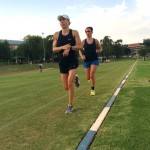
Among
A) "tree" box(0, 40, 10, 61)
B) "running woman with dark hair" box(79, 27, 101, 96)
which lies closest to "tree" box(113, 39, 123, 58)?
"tree" box(0, 40, 10, 61)

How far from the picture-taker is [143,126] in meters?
5.78

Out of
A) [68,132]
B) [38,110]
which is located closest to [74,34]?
[38,110]

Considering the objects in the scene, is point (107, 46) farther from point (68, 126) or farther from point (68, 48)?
point (68, 126)

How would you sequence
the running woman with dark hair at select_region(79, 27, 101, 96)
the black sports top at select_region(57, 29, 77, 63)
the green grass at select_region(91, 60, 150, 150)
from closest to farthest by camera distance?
the green grass at select_region(91, 60, 150, 150) < the black sports top at select_region(57, 29, 77, 63) < the running woman with dark hair at select_region(79, 27, 101, 96)

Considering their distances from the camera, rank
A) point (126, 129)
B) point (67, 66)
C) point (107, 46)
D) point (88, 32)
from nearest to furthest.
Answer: point (126, 129) → point (67, 66) → point (88, 32) → point (107, 46)

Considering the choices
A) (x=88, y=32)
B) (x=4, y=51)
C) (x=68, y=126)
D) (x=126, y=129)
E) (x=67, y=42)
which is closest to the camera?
(x=126, y=129)

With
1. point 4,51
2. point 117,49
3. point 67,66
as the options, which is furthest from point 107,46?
point 67,66

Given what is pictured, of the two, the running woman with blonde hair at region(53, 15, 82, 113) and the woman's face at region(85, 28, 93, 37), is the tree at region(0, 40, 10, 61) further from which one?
the running woman with blonde hair at region(53, 15, 82, 113)

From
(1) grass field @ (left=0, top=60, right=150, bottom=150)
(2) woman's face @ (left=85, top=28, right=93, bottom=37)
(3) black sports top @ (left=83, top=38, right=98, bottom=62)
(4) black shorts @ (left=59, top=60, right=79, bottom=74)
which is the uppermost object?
(2) woman's face @ (left=85, top=28, right=93, bottom=37)

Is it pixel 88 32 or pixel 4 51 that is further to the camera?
pixel 4 51

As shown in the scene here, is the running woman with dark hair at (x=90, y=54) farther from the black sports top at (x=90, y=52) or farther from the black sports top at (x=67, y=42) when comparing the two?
the black sports top at (x=67, y=42)

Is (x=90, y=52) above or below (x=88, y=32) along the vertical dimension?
below

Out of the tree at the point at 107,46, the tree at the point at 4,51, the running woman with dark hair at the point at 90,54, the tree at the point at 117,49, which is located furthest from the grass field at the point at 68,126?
the tree at the point at 117,49

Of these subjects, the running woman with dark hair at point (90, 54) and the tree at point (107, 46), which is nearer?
the running woman with dark hair at point (90, 54)
